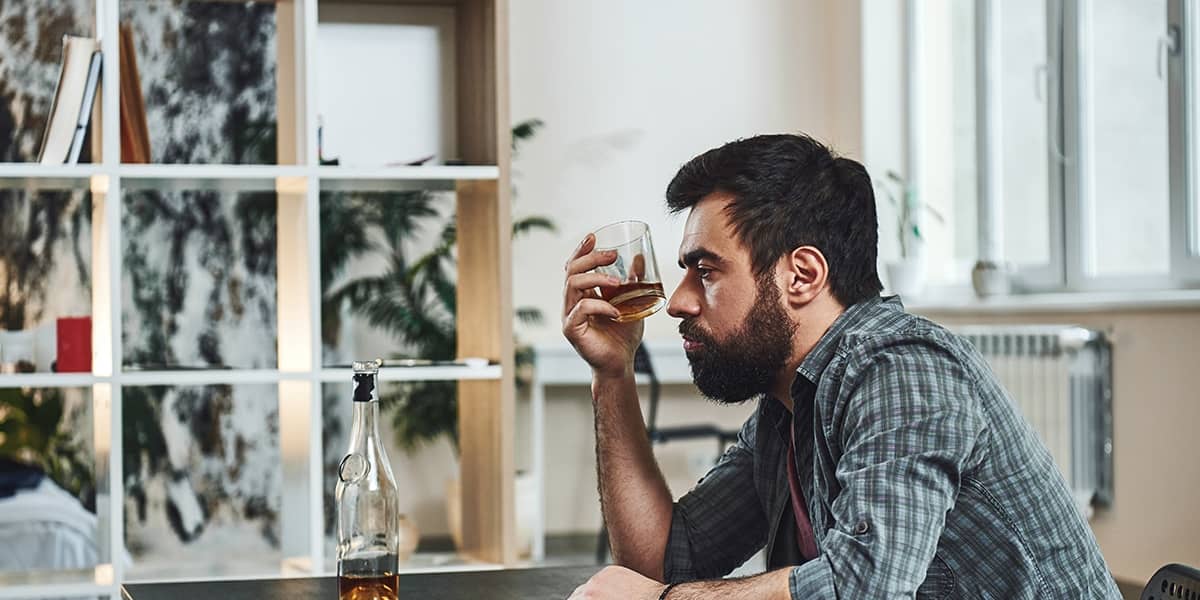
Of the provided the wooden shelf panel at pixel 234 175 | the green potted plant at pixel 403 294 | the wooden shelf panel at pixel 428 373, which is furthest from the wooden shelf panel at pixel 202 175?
the green potted plant at pixel 403 294

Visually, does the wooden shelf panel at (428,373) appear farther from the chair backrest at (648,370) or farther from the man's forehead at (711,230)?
the chair backrest at (648,370)

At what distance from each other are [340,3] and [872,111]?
101 inches

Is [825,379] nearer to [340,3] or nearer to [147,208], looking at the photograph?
[340,3]

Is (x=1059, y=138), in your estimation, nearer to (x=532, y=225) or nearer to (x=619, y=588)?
(x=532, y=225)

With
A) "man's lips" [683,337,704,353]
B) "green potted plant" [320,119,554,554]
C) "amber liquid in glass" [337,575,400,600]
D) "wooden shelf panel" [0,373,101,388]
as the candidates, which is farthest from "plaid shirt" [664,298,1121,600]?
"green potted plant" [320,119,554,554]

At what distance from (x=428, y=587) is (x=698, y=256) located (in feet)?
1.49

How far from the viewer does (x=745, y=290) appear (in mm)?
1523

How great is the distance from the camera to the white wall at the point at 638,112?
17.9ft

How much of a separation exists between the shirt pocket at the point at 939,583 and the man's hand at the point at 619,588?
0.82ft

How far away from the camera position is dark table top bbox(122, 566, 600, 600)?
4.91 feet

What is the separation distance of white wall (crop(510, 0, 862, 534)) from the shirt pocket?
13.3 ft

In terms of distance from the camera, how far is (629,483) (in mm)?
1760

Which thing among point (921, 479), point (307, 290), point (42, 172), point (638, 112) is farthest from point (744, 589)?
point (638, 112)

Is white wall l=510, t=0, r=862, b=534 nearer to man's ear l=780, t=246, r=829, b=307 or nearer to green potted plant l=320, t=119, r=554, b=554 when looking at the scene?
green potted plant l=320, t=119, r=554, b=554
